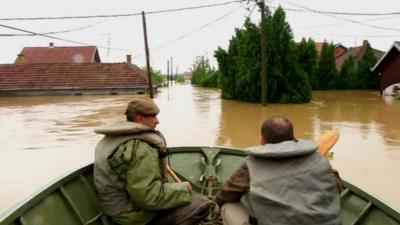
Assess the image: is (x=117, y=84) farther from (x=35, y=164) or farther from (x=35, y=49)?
(x=35, y=164)

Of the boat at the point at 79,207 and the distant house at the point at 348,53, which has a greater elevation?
the distant house at the point at 348,53

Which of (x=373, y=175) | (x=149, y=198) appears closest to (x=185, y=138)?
(x=373, y=175)

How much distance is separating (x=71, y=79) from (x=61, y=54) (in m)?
11.6

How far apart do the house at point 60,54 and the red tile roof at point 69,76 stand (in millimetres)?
7536

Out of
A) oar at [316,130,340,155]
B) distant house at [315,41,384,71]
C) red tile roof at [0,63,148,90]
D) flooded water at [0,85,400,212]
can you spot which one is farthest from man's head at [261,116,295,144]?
distant house at [315,41,384,71]

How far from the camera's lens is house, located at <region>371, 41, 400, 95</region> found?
94.5ft

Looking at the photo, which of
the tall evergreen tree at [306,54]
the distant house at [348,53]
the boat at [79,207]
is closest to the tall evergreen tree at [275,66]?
the tall evergreen tree at [306,54]

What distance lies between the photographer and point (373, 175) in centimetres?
862

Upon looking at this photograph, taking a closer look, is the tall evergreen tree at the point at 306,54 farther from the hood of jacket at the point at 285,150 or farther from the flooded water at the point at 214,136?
the hood of jacket at the point at 285,150

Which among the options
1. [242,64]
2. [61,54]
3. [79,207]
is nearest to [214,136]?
[79,207]

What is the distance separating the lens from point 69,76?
36.9 meters

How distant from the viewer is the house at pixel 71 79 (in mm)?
35625

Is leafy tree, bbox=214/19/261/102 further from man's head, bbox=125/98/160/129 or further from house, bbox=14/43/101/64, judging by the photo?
house, bbox=14/43/101/64

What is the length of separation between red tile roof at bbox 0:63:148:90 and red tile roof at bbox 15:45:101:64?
297 inches
